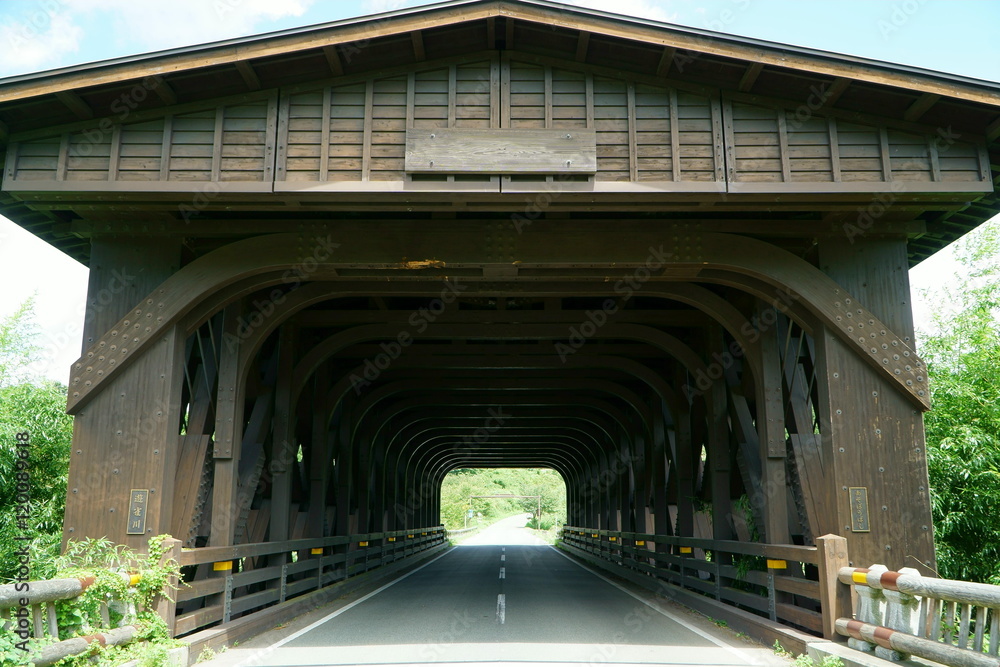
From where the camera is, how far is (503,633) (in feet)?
28.0

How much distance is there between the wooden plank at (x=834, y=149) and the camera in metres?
7.29

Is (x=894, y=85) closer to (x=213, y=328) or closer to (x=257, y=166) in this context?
(x=257, y=166)

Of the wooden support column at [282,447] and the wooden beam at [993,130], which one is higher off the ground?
the wooden beam at [993,130]

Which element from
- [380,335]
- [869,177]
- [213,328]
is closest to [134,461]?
[213,328]

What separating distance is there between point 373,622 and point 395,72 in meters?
6.10

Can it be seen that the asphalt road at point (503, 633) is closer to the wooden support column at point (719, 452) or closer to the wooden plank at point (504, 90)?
the wooden support column at point (719, 452)

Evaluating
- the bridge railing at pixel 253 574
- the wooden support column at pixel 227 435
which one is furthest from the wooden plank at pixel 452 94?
the bridge railing at pixel 253 574

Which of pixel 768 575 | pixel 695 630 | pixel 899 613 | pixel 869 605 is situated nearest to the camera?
pixel 899 613

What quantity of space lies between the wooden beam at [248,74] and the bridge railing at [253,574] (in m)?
4.15

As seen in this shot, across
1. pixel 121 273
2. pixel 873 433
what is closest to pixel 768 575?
pixel 873 433

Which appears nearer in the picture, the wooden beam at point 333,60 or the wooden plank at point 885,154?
the wooden beam at point 333,60

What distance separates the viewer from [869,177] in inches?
288

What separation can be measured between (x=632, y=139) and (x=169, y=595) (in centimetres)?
552

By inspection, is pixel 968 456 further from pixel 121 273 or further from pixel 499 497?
pixel 499 497
